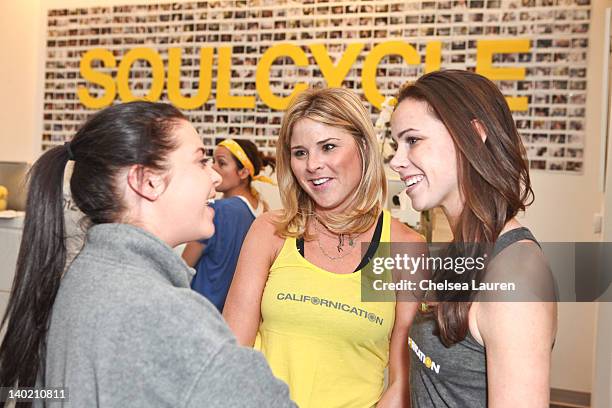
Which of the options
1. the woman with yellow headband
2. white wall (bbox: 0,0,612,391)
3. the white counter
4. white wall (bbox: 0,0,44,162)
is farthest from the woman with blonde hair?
white wall (bbox: 0,0,44,162)

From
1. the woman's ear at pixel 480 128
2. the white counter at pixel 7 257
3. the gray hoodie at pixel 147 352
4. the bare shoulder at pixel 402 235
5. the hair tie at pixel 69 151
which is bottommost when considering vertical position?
the white counter at pixel 7 257

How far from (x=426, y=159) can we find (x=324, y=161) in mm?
508

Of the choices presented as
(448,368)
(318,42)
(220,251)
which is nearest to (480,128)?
(448,368)

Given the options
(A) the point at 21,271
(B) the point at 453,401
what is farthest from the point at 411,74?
(A) the point at 21,271

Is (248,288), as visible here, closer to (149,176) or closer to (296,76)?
(149,176)

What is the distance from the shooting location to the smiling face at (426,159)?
1.40 meters

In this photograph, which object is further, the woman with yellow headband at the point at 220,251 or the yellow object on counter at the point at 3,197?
the yellow object on counter at the point at 3,197

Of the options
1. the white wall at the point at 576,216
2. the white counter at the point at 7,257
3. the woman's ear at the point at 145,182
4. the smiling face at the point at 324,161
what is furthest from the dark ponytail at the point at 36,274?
the white wall at the point at 576,216

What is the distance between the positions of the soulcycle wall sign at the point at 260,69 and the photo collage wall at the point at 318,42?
0.12ft

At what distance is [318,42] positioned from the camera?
524cm

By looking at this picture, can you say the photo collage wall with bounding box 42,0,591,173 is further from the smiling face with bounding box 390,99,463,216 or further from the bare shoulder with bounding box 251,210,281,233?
the smiling face with bounding box 390,99,463,216

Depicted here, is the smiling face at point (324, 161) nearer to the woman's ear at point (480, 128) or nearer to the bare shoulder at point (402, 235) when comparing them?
the bare shoulder at point (402, 235)

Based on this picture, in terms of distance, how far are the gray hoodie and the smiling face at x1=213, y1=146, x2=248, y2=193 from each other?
2925 mm

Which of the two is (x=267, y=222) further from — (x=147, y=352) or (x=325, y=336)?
(x=147, y=352)
